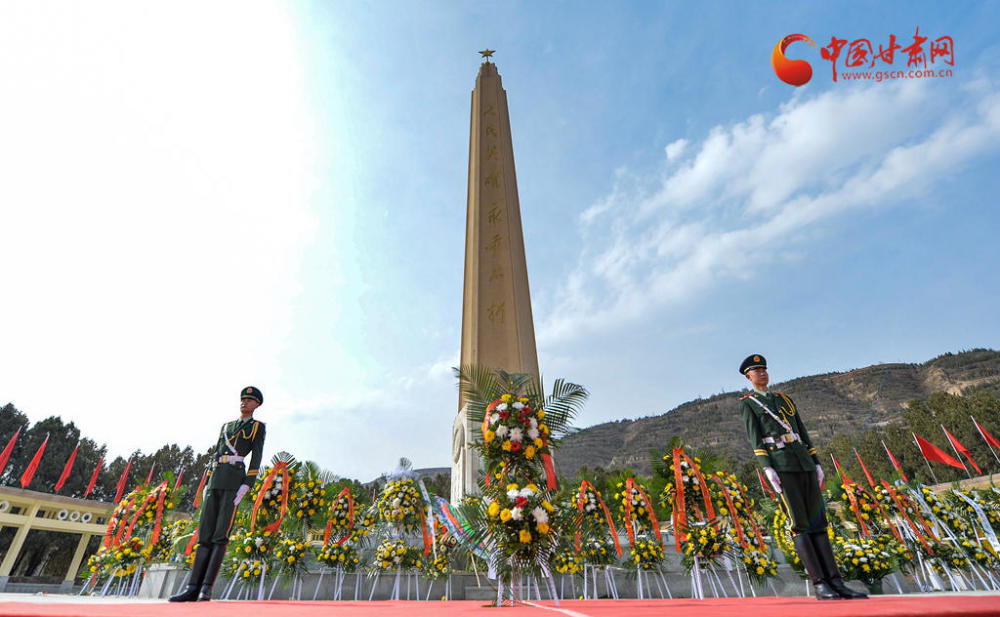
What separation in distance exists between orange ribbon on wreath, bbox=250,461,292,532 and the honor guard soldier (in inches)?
65.6

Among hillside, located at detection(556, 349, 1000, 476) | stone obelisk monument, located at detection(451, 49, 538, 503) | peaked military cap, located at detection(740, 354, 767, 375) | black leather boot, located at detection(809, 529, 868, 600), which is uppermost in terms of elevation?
hillside, located at detection(556, 349, 1000, 476)

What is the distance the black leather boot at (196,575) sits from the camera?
4719 millimetres

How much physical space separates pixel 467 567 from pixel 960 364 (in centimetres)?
10917

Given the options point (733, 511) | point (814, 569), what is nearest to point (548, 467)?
point (814, 569)

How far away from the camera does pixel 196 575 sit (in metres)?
4.89

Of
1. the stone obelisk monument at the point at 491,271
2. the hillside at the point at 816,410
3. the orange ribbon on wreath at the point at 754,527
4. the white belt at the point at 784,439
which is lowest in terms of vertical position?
the orange ribbon on wreath at the point at 754,527

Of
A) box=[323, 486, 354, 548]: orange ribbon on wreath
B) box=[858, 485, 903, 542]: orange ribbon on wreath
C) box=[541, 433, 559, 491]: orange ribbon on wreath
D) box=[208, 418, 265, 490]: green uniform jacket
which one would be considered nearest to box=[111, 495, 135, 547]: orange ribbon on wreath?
box=[323, 486, 354, 548]: orange ribbon on wreath

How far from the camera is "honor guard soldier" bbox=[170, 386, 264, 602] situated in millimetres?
4914

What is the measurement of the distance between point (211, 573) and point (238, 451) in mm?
1236

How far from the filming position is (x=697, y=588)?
259 inches

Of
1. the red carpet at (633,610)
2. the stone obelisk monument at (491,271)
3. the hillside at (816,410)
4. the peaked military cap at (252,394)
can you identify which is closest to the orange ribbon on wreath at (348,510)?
the peaked military cap at (252,394)

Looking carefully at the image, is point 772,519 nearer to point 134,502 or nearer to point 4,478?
point 134,502

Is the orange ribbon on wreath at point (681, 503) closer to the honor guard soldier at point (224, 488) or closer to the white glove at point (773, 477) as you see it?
the white glove at point (773, 477)

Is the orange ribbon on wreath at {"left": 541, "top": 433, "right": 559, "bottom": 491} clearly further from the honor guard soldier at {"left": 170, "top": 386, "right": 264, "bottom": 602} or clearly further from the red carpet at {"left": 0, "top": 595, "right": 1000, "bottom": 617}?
the honor guard soldier at {"left": 170, "top": 386, "right": 264, "bottom": 602}
